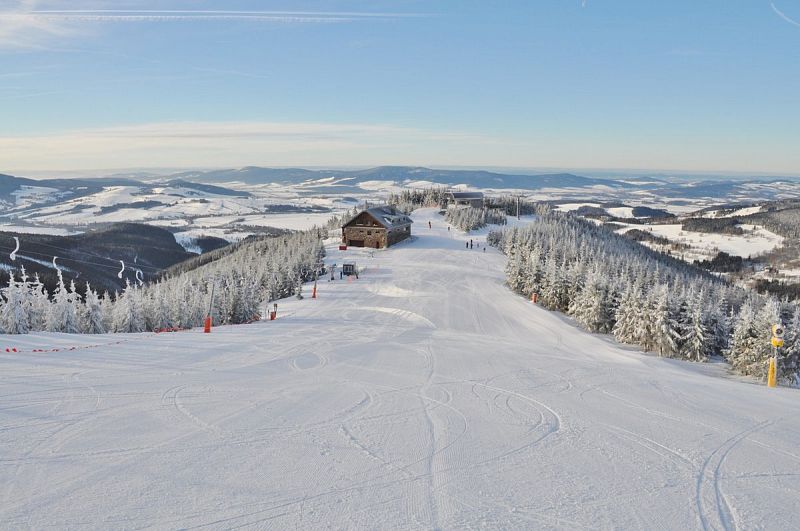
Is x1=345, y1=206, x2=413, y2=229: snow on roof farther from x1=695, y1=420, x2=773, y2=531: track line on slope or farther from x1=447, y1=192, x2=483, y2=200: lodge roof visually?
x1=695, y1=420, x2=773, y2=531: track line on slope

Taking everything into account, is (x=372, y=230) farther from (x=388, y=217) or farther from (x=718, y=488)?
(x=718, y=488)

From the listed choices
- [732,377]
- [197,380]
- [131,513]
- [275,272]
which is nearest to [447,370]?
[197,380]

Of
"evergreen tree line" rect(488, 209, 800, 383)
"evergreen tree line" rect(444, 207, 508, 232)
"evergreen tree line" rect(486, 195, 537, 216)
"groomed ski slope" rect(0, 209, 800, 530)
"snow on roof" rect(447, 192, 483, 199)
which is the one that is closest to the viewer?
"groomed ski slope" rect(0, 209, 800, 530)

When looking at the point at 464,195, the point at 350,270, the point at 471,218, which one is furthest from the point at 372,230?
the point at 464,195

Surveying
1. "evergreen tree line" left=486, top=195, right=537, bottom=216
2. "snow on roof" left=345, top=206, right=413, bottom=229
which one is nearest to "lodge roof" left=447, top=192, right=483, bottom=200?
"evergreen tree line" left=486, top=195, right=537, bottom=216

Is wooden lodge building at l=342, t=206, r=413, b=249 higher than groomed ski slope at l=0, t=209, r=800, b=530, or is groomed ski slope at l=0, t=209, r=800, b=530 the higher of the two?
groomed ski slope at l=0, t=209, r=800, b=530

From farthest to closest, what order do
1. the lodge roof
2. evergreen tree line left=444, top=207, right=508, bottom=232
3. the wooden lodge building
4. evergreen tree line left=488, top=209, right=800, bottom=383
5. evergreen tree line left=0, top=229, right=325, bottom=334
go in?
the lodge roof → evergreen tree line left=444, top=207, right=508, bottom=232 → the wooden lodge building → evergreen tree line left=0, top=229, right=325, bottom=334 → evergreen tree line left=488, top=209, right=800, bottom=383

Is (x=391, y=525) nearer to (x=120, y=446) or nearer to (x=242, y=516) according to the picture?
(x=242, y=516)

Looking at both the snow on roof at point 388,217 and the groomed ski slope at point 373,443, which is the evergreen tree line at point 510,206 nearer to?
the snow on roof at point 388,217
